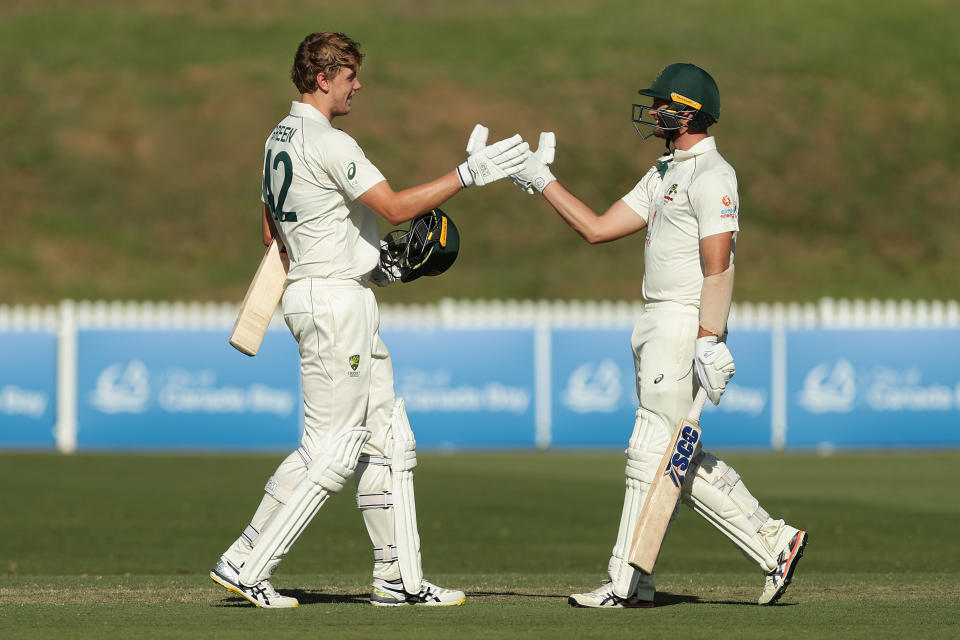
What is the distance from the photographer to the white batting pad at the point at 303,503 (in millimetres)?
6633

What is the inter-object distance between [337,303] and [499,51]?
44.8m

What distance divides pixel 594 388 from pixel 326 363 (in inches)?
518

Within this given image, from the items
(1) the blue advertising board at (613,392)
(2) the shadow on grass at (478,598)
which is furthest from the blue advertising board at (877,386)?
(2) the shadow on grass at (478,598)

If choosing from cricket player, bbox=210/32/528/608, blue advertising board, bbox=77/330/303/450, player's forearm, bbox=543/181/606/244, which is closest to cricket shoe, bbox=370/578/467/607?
cricket player, bbox=210/32/528/608

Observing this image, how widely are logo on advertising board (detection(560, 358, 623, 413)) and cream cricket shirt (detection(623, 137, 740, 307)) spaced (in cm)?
1252

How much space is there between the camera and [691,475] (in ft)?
22.9

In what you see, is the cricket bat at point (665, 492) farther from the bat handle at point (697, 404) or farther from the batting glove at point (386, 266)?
the batting glove at point (386, 266)

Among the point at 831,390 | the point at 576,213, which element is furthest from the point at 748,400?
the point at 576,213

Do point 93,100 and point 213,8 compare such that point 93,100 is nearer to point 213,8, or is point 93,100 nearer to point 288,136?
point 213,8

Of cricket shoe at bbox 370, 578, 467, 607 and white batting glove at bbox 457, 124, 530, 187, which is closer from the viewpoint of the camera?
white batting glove at bbox 457, 124, 530, 187

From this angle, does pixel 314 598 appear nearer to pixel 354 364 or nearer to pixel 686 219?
pixel 354 364

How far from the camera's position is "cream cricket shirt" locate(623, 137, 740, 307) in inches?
268

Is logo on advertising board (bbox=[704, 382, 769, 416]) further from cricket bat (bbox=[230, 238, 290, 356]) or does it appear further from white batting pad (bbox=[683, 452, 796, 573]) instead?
cricket bat (bbox=[230, 238, 290, 356])

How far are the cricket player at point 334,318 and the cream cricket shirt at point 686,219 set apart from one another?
2.26 feet
